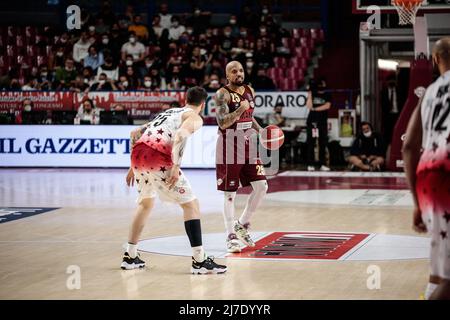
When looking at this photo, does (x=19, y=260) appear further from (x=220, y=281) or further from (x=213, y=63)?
(x=213, y=63)

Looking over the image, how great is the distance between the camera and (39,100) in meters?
24.3

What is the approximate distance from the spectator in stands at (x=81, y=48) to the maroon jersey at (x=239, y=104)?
17153mm

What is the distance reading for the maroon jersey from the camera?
10602 millimetres

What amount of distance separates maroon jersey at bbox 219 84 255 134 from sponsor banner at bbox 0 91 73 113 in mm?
13853

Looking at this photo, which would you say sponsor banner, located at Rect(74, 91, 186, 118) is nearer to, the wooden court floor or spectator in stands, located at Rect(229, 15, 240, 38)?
spectator in stands, located at Rect(229, 15, 240, 38)

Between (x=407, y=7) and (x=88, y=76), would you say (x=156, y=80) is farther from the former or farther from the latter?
(x=407, y=7)

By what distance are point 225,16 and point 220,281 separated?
73.6 feet

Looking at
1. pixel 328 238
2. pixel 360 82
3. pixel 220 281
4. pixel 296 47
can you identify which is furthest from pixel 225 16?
pixel 220 281

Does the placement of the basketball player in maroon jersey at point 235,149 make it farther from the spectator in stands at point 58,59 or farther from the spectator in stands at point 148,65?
the spectator in stands at point 58,59

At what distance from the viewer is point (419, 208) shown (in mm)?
Result: 5754

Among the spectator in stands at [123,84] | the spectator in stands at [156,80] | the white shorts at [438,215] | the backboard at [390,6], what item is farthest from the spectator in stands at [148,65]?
the white shorts at [438,215]

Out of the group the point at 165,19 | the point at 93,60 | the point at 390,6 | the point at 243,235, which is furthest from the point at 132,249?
the point at 165,19

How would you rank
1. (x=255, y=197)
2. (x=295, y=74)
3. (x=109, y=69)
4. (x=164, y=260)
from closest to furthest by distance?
(x=164, y=260)
(x=255, y=197)
(x=109, y=69)
(x=295, y=74)

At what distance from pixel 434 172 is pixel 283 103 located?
18.2m
